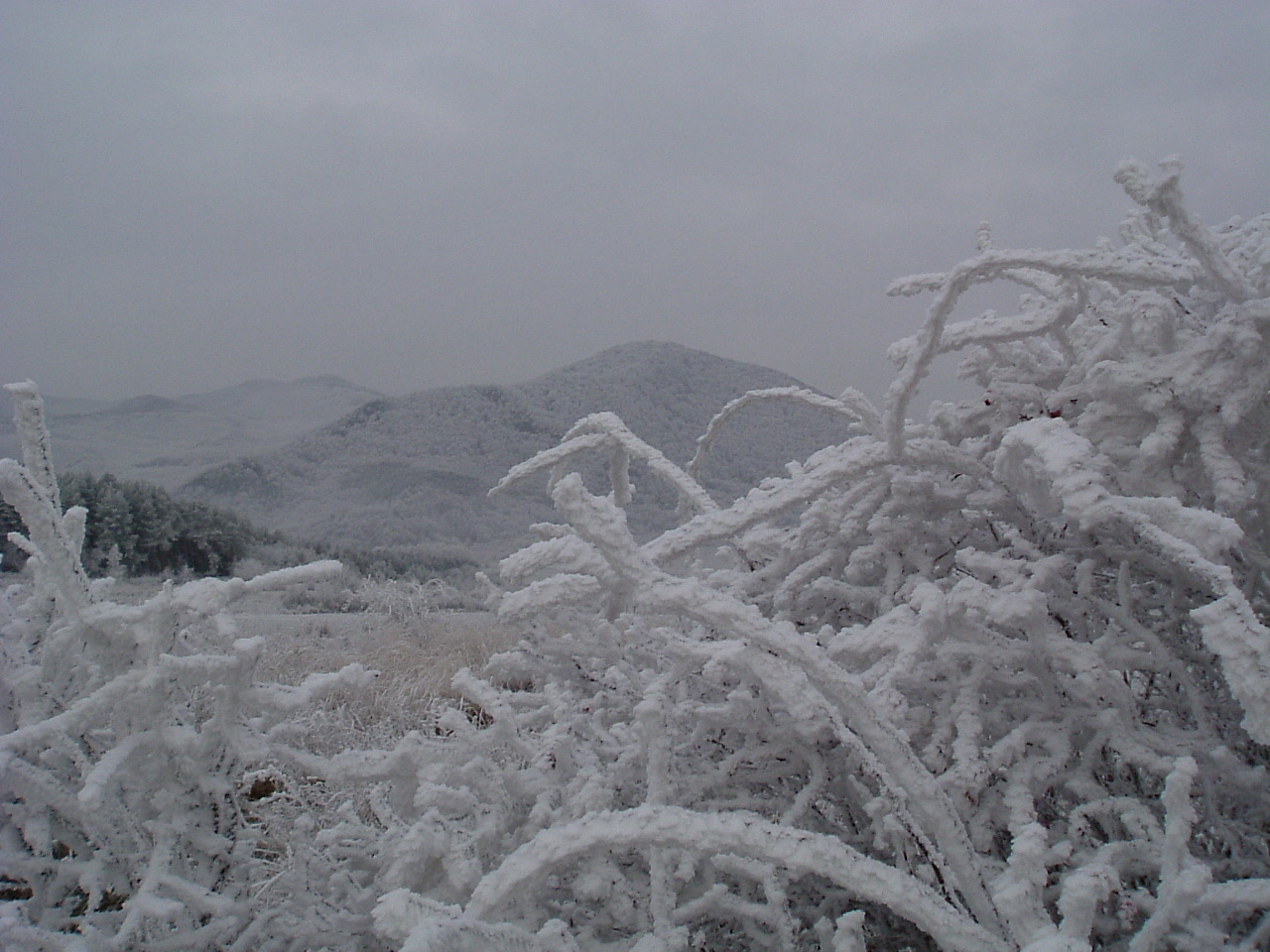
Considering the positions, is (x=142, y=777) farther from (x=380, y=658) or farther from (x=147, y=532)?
(x=147, y=532)

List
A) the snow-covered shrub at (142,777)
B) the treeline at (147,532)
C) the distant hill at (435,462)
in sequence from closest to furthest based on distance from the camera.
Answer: the snow-covered shrub at (142,777)
the treeline at (147,532)
the distant hill at (435,462)

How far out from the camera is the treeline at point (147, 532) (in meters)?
4.54

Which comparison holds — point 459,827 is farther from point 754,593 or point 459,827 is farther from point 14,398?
point 14,398

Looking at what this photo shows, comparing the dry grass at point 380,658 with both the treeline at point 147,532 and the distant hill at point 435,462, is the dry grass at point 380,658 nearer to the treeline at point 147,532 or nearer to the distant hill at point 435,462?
the distant hill at point 435,462

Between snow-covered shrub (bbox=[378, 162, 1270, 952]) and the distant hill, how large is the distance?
358cm

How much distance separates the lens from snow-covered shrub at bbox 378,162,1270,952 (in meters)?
0.31

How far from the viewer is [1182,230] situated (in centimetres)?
40

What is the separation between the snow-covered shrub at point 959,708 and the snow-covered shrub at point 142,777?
3.9 inches

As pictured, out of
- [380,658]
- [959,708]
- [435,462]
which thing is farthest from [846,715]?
[435,462]

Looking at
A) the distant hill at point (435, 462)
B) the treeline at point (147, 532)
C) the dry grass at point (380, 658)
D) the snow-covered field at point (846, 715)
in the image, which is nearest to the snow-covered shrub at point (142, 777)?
the snow-covered field at point (846, 715)

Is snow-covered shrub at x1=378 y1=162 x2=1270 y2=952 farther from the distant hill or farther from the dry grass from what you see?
the distant hill

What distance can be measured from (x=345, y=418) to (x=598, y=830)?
21.9ft

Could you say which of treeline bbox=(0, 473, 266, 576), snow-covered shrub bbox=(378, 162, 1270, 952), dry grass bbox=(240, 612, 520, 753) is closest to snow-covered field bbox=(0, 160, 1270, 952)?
snow-covered shrub bbox=(378, 162, 1270, 952)

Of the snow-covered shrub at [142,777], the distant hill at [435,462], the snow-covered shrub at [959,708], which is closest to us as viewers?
the snow-covered shrub at [959,708]
